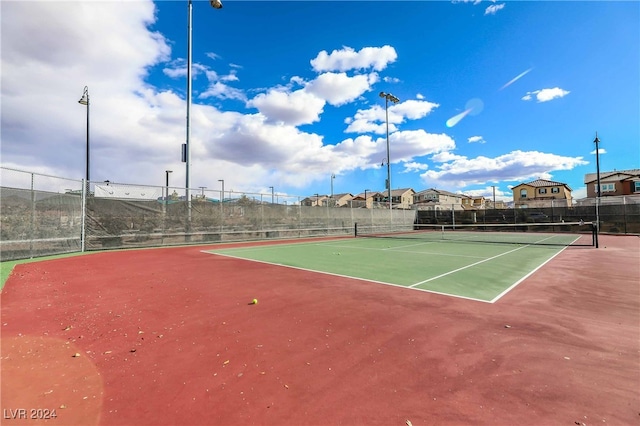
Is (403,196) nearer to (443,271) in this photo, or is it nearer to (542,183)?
(542,183)

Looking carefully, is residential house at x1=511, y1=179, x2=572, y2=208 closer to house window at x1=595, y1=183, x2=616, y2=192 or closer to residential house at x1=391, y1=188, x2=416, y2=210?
house window at x1=595, y1=183, x2=616, y2=192

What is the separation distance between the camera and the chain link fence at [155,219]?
9930mm

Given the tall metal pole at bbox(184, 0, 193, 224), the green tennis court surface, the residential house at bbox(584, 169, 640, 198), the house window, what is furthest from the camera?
the house window

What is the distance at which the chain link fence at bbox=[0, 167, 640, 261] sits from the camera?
993 cm

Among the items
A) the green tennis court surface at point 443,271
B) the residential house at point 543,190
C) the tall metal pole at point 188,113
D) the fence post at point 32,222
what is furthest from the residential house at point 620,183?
the fence post at point 32,222

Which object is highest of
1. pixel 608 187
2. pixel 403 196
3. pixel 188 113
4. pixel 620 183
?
pixel 403 196

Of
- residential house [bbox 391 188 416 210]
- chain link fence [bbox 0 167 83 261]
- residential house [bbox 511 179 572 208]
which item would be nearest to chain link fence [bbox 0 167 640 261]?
chain link fence [bbox 0 167 83 261]

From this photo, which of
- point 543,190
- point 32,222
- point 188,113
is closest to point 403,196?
point 543,190

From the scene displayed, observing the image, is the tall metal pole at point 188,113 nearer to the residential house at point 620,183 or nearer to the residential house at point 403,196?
the residential house at point 620,183

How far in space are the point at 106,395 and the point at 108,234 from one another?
13.5 metres

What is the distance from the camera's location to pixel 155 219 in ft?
49.7

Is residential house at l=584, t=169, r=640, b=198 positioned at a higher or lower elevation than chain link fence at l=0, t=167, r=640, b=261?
higher

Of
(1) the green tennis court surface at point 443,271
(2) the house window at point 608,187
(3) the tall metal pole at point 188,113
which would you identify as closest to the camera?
(1) the green tennis court surface at point 443,271

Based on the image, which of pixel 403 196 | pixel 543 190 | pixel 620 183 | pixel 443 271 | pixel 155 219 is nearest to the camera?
pixel 443 271
